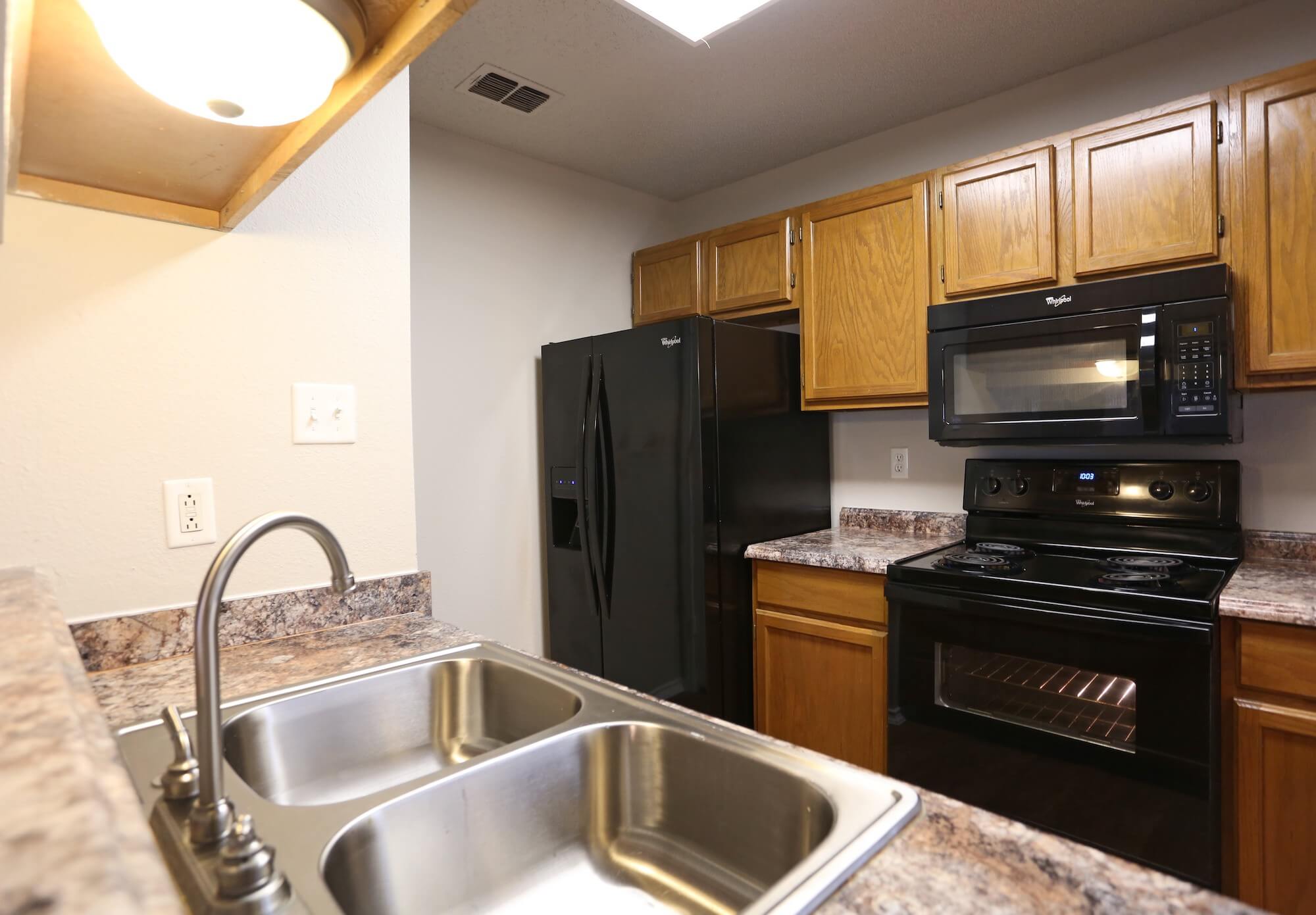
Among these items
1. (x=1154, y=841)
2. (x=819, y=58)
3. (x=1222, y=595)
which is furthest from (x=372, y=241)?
(x=1154, y=841)

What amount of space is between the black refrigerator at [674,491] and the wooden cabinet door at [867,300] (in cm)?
17

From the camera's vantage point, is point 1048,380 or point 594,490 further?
point 594,490

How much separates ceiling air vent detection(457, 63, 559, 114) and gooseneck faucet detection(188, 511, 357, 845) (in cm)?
206

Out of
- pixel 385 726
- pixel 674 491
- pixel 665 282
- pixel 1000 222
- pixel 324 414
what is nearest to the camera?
pixel 385 726

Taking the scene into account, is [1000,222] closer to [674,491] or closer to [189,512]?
[674,491]

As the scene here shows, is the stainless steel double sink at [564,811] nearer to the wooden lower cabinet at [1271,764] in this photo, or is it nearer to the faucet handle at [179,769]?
the faucet handle at [179,769]

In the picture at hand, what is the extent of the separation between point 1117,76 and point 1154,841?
216 centimetres

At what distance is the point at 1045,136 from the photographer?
2367 millimetres

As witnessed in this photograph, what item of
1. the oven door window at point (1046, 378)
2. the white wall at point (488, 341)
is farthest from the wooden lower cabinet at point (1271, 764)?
the white wall at point (488, 341)

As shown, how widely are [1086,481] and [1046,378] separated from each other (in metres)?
0.39

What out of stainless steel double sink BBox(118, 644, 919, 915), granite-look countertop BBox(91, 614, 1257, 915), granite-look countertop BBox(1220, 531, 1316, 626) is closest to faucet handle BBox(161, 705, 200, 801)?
stainless steel double sink BBox(118, 644, 919, 915)

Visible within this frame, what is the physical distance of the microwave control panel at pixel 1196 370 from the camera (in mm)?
1719

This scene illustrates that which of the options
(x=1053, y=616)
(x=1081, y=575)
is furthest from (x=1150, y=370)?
(x=1053, y=616)

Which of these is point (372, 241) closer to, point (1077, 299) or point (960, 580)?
point (960, 580)
